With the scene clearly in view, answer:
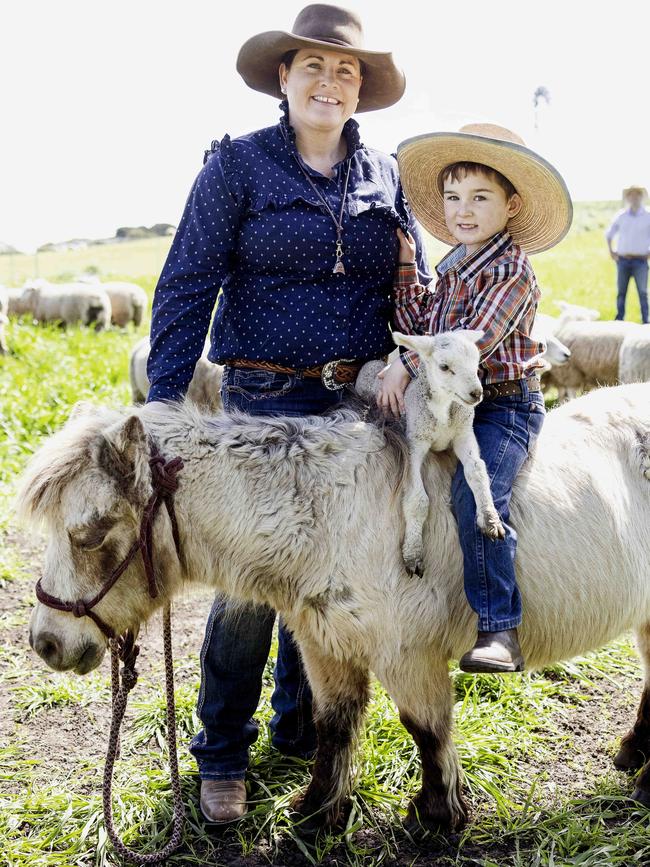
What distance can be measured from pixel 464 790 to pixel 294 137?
2.85m

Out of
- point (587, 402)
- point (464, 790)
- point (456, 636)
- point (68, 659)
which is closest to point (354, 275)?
point (587, 402)

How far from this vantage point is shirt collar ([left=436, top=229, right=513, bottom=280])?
318 centimetres

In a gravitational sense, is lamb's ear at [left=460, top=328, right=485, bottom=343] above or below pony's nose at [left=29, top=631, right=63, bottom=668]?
above

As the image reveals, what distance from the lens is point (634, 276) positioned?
1444cm

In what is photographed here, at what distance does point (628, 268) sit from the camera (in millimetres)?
14328

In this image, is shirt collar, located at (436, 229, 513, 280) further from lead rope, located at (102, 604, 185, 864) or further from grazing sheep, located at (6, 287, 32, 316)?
grazing sheep, located at (6, 287, 32, 316)

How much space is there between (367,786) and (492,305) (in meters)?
2.13

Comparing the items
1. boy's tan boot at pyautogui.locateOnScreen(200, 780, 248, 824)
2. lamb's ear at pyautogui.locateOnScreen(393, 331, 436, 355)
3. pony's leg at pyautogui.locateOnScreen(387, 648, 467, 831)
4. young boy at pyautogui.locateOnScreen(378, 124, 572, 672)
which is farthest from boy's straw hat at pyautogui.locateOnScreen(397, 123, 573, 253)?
boy's tan boot at pyautogui.locateOnScreen(200, 780, 248, 824)

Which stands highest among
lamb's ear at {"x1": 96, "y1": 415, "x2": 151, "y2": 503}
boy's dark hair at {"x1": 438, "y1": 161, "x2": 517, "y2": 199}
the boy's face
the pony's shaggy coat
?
boy's dark hair at {"x1": 438, "y1": 161, "x2": 517, "y2": 199}

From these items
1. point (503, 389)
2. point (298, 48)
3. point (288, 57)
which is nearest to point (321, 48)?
point (298, 48)

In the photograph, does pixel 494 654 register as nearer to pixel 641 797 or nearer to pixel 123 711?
pixel 641 797

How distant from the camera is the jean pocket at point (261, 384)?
11.0 feet

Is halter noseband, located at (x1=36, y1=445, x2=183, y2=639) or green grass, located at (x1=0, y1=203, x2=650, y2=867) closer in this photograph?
halter noseband, located at (x1=36, y1=445, x2=183, y2=639)

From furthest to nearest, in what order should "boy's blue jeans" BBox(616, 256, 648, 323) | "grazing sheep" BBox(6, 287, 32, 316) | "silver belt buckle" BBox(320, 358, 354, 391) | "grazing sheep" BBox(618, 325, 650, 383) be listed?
"grazing sheep" BBox(6, 287, 32, 316), "boy's blue jeans" BBox(616, 256, 648, 323), "grazing sheep" BBox(618, 325, 650, 383), "silver belt buckle" BBox(320, 358, 354, 391)
